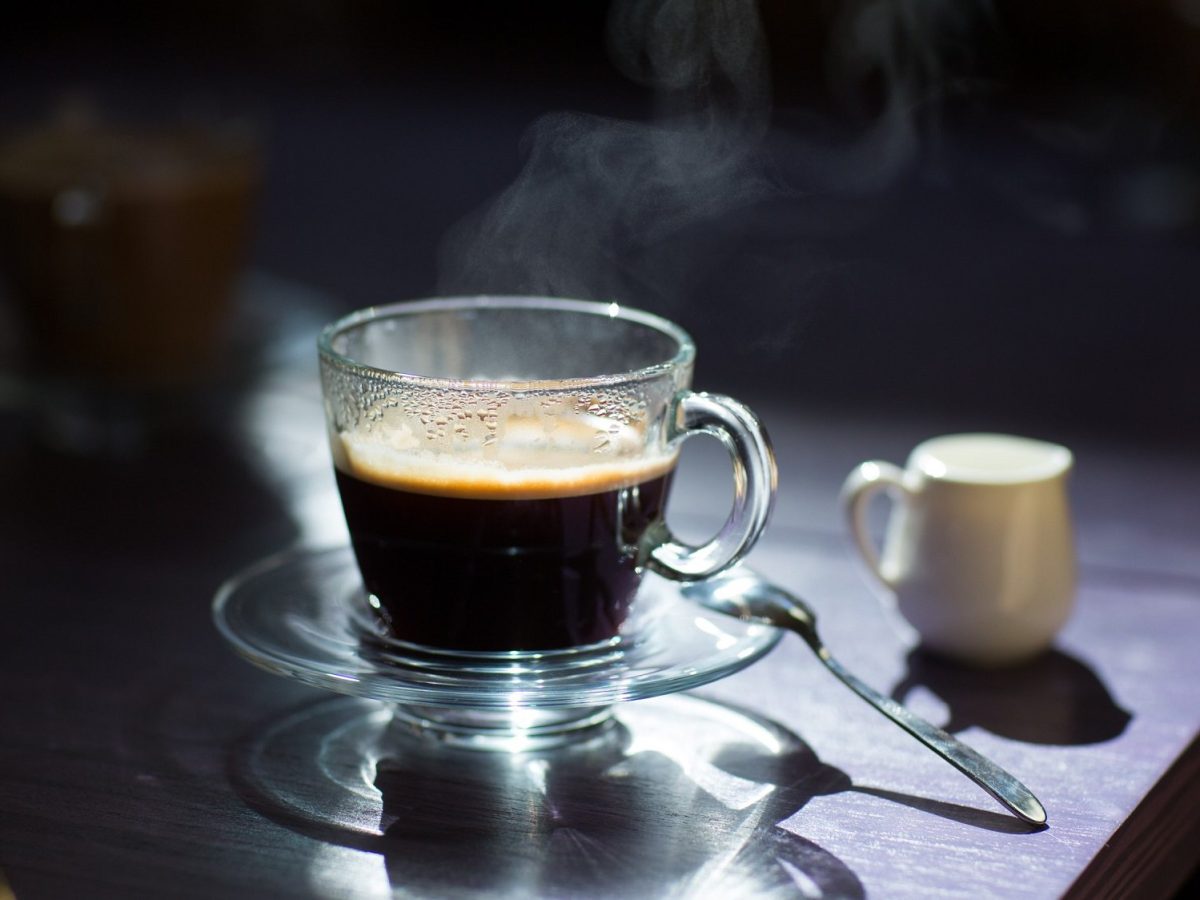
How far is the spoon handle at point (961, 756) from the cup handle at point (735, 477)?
91mm

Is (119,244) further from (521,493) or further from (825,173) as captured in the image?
(825,173)

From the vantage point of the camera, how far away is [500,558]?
0.82 metres

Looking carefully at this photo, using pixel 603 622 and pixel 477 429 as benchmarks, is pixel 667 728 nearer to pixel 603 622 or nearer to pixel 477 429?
pixel 603 622

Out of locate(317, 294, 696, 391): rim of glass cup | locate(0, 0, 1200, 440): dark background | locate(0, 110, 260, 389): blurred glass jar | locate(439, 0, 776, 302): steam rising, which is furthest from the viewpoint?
locate(0, 0, 1200, 440): dark background

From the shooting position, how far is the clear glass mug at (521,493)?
2.66ft

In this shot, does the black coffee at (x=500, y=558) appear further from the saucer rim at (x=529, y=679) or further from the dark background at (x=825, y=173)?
the dark background at (x=825, y=173)

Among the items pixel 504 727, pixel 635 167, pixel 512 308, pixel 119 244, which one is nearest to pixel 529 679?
pixel 504 727

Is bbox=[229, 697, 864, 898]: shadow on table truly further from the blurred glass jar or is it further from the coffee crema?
the blurred glass jar

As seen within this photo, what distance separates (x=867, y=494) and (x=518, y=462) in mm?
288

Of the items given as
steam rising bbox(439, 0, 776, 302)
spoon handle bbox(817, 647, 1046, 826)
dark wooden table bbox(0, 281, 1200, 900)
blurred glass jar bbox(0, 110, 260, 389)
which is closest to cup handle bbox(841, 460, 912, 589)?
dark wooden table bbox(0, 281, 1200, 900)

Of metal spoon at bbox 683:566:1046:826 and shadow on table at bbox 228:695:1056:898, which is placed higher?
metal spoon at bbox 683:566:1046:826

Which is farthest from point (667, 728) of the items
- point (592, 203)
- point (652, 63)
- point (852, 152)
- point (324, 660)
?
point (852, 152)

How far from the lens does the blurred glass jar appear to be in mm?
1445

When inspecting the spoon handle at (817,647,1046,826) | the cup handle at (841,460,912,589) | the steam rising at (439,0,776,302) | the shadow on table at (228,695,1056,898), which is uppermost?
the steam rising at (439,0,776,302)
